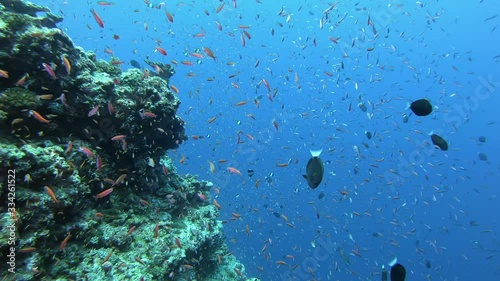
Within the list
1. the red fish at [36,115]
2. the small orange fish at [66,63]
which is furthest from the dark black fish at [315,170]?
the small orange fish at [66,63]

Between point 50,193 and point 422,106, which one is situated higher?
point 50,193

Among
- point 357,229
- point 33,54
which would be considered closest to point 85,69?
point 33,54

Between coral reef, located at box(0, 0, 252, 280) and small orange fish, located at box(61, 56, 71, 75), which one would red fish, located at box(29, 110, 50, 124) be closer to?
coral reef, located at box(0, 0, 252, 280)

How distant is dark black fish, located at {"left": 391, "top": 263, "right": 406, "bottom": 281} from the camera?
429 cm

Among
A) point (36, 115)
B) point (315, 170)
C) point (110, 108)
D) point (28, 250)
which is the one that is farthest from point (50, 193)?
point (315, 170)

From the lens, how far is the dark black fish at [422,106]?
5.94 metres

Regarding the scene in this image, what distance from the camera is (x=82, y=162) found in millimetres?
5078

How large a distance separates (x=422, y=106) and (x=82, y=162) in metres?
6.48

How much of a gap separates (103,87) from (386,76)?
102990 mm

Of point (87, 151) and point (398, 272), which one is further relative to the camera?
point (87, 151)

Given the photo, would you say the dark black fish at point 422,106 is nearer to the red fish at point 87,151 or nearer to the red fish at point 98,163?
the red fish at point 98,163

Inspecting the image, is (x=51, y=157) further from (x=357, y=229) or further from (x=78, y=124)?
(x=357, y=229)

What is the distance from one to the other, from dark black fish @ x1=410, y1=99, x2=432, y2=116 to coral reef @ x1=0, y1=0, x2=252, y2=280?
5.08m

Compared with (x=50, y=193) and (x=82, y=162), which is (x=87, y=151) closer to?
(x=82, y=162)
